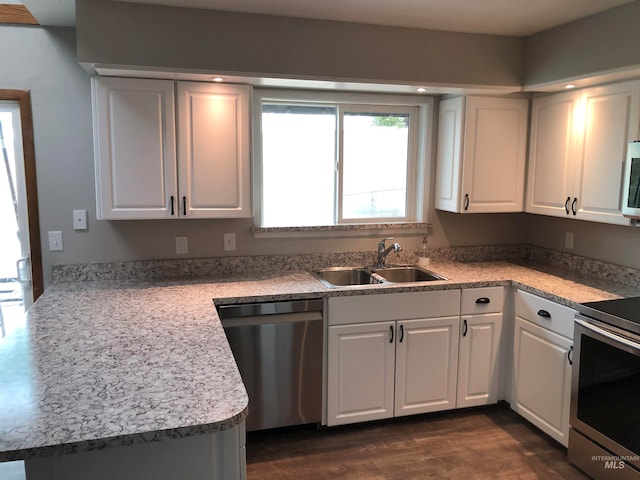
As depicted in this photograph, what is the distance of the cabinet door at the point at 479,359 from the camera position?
10.2ft

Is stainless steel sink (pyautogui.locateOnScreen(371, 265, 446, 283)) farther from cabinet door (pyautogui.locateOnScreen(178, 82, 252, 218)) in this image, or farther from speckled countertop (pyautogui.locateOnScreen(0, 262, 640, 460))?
cabinet door (pyautogui.locateOnScreen(178, 82, 252, 218))

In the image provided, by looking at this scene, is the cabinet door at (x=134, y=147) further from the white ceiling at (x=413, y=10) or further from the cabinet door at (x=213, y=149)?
the white ceiling at (x=413, y=10)

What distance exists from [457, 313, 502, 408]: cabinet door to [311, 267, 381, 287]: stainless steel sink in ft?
2.28

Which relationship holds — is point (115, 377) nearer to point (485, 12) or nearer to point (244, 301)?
point (244, 301)

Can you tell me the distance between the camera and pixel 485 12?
267cm

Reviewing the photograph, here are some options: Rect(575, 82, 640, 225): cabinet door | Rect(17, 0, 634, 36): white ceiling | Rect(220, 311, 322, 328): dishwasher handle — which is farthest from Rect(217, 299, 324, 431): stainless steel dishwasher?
Rect(575, 82, 640, 225): cabinet door

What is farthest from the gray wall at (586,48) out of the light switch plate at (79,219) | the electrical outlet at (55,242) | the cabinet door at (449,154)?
the electrical outlet at (55,242)

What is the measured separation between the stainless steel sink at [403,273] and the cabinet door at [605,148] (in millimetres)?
1017

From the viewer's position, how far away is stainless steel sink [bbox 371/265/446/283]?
3365 mm

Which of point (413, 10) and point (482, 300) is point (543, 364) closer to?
point (482, 300)

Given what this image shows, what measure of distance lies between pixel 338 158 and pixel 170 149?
1.16 meters

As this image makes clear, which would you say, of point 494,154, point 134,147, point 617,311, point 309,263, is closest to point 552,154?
point 494,154

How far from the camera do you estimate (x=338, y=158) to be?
343cm

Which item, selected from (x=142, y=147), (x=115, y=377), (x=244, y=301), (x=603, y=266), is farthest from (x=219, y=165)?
(x=603, y=266)
